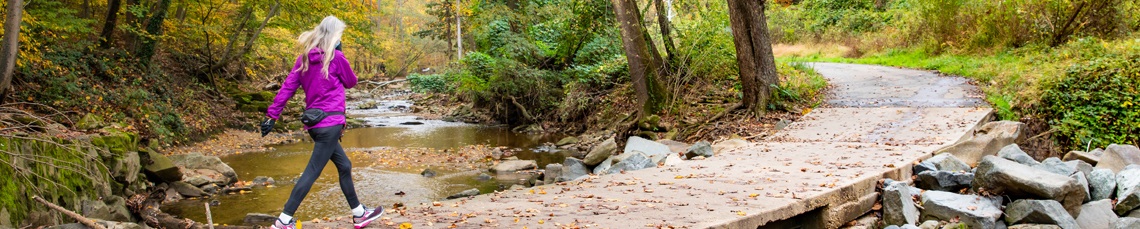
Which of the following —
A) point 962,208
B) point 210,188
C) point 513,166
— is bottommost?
point 513,166

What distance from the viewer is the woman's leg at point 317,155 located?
459 cm

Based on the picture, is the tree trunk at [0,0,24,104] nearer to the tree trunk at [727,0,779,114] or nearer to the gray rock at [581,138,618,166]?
the gray rock at [581,138,618,166]

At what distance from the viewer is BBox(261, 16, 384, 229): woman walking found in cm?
451

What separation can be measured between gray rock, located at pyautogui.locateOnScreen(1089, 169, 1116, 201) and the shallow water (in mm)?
6687

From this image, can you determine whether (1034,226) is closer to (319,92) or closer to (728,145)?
(728,145)

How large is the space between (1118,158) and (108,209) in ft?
33.8

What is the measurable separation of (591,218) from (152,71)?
15567 millimetres

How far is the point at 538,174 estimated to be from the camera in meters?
11.2

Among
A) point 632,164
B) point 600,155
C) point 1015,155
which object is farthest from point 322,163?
point 1015,155

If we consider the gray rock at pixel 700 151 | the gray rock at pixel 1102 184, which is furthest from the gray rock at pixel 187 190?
the gray rock at pixel 1102 184

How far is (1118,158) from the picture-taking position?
784cm

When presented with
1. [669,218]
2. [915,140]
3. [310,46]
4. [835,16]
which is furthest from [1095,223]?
[835,16]

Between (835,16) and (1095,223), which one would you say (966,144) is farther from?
(835,16)

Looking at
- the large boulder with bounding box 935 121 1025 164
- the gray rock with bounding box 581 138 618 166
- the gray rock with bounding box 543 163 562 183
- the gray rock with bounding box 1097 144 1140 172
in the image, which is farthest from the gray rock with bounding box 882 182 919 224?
the gray rock with bounding box 581 138 618 166
